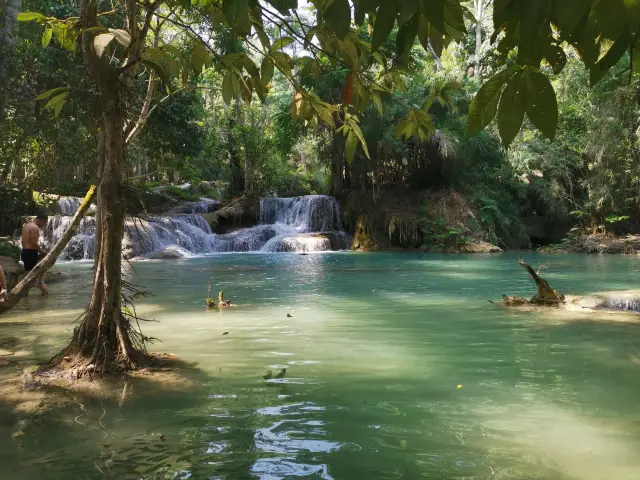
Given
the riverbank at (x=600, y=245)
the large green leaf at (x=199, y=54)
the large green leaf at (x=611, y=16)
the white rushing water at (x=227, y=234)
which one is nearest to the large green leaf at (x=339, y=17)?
the large green leaf at (x=611, y=16)

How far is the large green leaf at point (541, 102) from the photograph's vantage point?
1139mm

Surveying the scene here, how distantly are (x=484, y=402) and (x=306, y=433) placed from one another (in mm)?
1481

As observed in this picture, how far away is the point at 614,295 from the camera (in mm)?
9312

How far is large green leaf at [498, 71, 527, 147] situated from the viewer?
45.6 inches

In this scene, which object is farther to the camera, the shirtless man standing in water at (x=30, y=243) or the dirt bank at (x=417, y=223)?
the dirt bank at (x=417, y=223)

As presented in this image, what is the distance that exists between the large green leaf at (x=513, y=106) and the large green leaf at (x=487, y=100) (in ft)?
0.09

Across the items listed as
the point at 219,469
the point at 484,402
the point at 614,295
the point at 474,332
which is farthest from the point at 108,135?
the point at 614,295

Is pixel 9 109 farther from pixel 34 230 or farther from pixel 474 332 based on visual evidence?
pixel 474 332

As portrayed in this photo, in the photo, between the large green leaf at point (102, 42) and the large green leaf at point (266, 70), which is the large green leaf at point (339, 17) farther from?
the large green leaf at point (102, 42)

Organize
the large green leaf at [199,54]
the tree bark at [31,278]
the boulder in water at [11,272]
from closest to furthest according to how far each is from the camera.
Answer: the large green leaf at [199,54], the tree bark at [31,278], the boulder in water at [11,272]

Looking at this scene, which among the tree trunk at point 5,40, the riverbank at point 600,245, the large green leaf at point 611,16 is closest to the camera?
the large green leaf at point 611,16

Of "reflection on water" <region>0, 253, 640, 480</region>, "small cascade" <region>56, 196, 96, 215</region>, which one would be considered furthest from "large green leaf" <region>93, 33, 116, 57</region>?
"small cascade" <region>56, 196, 96, 215</region>

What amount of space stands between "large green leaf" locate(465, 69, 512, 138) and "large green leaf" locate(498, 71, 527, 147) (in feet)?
0.09

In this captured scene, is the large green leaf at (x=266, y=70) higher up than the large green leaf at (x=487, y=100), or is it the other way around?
the large green leaf at (x=266, y=70)
